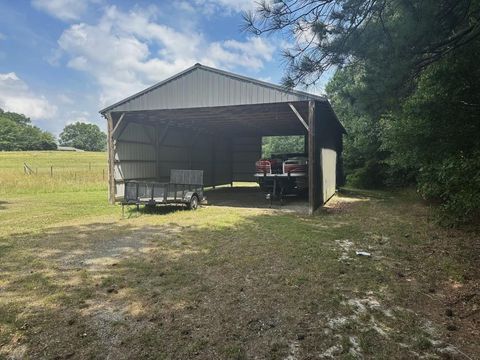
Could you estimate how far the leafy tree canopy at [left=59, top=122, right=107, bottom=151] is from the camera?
121 meters

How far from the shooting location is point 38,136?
3553 inches

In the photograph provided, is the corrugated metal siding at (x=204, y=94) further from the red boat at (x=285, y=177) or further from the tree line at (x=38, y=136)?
the tree line at (x=38, y=136)

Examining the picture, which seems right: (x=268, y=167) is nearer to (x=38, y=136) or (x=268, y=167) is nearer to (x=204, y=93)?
(x=204, y=93)

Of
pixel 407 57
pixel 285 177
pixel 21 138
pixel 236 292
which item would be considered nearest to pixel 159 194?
pixel 285 177

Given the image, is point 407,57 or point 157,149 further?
point 157,149

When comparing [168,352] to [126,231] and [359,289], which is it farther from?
[126,231]

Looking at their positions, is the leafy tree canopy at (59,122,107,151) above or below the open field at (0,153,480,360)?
above

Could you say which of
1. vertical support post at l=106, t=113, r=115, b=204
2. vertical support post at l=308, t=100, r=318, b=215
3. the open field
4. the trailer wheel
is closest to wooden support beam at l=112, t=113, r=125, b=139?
vertical support post at l=106, t=113, r=115, b=204

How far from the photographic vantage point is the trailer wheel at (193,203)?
1009 cm

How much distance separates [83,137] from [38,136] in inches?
1292

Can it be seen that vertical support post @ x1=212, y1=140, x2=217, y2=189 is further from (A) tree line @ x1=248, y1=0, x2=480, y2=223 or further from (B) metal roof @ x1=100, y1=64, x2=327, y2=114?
(A) tree line @ x1=248, y1=0, x2=480, y2=223

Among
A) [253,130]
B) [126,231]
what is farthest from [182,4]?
[253,130]

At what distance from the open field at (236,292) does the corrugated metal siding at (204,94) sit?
4260 mm

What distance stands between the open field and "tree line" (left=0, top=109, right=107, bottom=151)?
8734cm
